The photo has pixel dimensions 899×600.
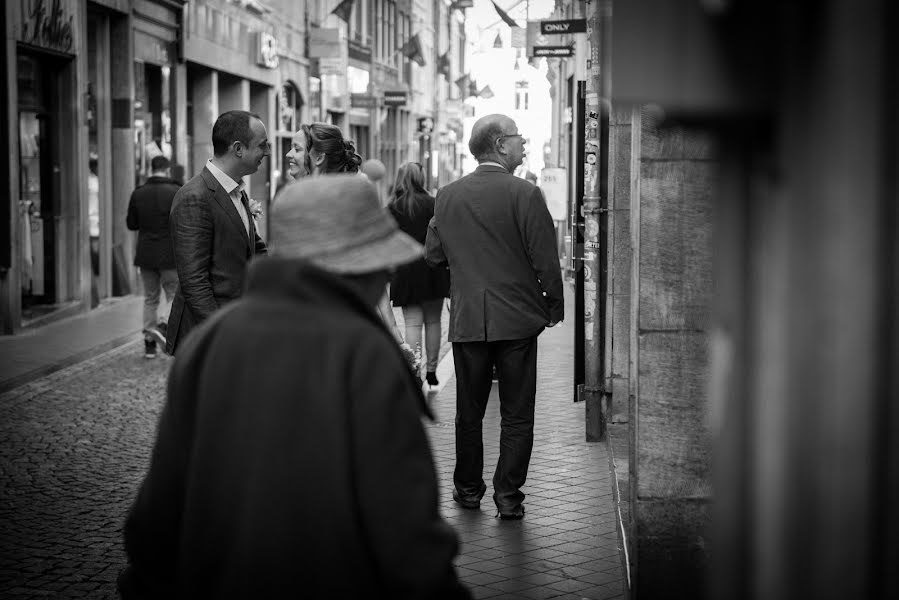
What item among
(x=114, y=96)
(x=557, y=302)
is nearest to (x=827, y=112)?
(x=557, y=302)

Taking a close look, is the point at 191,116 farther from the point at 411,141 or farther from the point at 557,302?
the point at 411,141

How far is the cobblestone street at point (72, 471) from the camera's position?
5.66m

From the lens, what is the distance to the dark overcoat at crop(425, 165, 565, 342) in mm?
6438

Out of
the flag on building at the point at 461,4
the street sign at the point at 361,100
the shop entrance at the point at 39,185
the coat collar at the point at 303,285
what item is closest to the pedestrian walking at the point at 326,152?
the coat collar at the point at 303,285

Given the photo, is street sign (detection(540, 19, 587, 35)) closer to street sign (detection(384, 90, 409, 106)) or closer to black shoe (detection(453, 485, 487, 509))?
black shoe (detection(453, 485, 487, 509))

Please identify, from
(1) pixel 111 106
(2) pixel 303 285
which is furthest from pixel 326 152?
(1) pixel 111 106

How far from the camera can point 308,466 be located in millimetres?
2383

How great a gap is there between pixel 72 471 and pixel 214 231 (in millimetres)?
2432

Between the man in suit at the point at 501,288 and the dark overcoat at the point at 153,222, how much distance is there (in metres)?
6.59

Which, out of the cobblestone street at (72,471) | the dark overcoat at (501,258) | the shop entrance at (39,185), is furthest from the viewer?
the shop entrance at (39,185)

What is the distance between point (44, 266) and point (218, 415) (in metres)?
14.8

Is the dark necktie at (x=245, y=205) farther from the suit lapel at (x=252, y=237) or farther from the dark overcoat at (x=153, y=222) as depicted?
the dark overcoat at (x=153, y=222)

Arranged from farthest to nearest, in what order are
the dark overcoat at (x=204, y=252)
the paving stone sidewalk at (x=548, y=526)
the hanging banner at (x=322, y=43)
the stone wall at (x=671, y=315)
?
the hanging banner at (x=322, y=43)
the dark overcoat at (x=204, y=252)
the paving stone sidewalk at (x=548, y=526)
the stone wall at (x=671, y=315)

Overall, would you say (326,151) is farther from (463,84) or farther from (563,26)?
(463,84)
